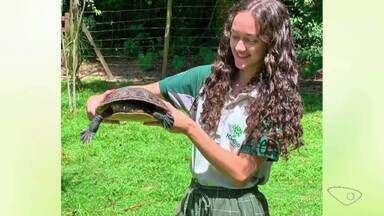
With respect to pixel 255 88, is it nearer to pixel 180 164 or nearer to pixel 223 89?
pixel 223 89

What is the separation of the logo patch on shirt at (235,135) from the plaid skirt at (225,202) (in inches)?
5.3

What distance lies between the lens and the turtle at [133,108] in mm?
1934

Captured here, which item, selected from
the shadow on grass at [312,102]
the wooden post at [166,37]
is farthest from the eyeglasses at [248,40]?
the wooden post at [166,37]

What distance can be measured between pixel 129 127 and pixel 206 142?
414cm

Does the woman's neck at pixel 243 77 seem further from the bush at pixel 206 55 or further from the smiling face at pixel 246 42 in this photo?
the bush at pixel 206 55

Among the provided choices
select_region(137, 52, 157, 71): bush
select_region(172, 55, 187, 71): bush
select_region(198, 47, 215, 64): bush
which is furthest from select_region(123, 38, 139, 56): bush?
select_region(198, 47, 215, 64): bush

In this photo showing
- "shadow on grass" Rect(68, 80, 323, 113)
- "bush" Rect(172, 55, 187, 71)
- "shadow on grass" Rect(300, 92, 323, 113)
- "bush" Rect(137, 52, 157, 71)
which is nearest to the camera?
"shadow on grass" Rect(300, 92, 323, 113)

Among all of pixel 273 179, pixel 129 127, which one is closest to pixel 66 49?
pixel 129 127

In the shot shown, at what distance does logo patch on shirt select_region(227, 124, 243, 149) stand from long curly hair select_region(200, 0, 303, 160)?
0.03 meters

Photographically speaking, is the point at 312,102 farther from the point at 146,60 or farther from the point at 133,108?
the point at 133,108

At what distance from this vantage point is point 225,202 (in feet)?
6.73

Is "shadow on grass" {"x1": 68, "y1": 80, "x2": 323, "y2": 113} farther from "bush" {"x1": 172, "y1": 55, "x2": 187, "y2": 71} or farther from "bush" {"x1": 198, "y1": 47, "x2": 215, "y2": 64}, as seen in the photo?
"bush" {"x1": 198, "y1": 47, "x2": 215, "y2": 64}

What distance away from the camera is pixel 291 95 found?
6.66ft

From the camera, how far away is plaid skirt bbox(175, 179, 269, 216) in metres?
2.05
